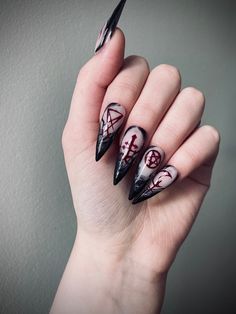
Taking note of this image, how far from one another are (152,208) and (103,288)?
0.52 feet

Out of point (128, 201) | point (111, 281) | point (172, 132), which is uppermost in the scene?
point (172, 132)

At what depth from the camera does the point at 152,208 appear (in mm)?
554

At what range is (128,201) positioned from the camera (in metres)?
0.55

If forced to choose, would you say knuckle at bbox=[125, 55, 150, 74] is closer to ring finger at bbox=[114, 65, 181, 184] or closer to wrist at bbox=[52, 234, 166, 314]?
ring finger at bbox=[114, 65, 181, 184]

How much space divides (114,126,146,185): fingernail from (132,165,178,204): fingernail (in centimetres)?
4

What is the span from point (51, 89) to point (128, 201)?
0.23 meters

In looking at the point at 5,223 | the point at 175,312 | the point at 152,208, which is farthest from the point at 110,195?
the point at 175,312

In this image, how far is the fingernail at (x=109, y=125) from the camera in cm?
43

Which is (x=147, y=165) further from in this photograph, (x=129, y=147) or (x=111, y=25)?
(x=111, y=25)

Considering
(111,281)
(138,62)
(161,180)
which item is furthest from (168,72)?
(111,281)

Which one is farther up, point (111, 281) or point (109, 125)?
point (109, 125)

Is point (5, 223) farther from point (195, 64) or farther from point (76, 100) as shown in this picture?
point (195, 64)

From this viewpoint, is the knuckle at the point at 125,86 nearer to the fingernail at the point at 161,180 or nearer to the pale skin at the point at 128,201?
the pale skin at the point at 128,201

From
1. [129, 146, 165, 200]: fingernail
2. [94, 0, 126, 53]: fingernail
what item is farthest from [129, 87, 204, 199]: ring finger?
[94, 0, 126, 53]: fingernail
